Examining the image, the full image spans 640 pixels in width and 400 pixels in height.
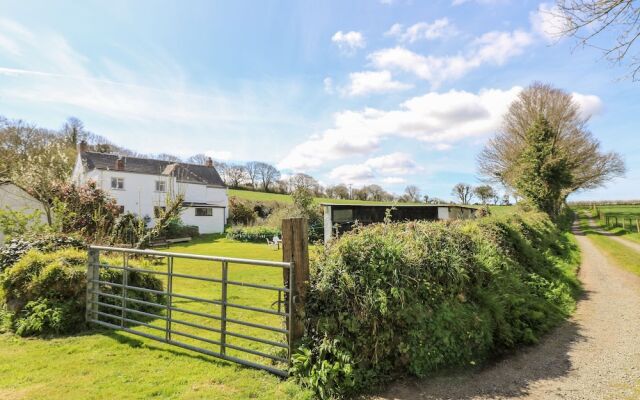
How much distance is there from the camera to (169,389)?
3.80m

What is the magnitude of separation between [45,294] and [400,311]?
5.89 m

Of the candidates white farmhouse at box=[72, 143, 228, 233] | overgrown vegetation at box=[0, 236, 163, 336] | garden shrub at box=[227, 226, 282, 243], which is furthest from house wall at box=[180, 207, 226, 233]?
overgrown vegetation at box=[0, 236, 163, 336]

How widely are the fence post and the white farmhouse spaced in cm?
2338

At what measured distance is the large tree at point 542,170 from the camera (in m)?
23.6

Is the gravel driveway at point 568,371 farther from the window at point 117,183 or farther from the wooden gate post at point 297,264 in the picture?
the window at point 117,183

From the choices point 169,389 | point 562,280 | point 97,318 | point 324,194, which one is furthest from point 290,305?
point 324,194

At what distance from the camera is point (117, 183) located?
3028 centimetres

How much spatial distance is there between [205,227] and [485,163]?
26.7 m

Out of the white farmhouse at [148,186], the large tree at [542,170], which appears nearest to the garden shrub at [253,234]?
the white farmhouse at [148,186]

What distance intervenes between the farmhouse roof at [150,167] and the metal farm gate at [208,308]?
22.0m

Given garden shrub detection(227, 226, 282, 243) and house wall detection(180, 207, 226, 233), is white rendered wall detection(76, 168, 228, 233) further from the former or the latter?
garden shrub detection(227, 226, 282, 243)

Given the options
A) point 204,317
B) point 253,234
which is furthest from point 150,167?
point 204,317

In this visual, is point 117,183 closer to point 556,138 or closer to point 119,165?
point 119,165

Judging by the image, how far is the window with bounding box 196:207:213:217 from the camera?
32281 mm
